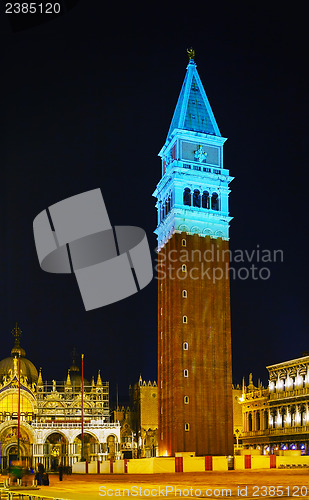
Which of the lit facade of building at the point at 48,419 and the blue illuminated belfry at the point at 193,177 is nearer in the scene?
the blue illuminated belfry at the point at 193,177

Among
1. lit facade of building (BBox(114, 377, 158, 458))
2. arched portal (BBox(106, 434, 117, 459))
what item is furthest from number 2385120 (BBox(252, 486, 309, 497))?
lit facade of building (BBox(114, 377, 158, 458))

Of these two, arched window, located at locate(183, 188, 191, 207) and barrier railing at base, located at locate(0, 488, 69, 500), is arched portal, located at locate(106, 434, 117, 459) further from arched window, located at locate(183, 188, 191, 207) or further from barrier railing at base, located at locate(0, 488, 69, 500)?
barrier railing at base, located at locate(0, 488, 69, 500)

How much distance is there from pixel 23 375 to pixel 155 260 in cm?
4334

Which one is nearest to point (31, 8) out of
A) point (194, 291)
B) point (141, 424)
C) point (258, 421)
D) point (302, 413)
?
point (194, 291)

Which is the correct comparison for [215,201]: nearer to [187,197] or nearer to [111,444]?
[187,197]

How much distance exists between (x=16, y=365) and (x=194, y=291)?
47723mm

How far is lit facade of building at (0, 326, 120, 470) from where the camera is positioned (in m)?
106

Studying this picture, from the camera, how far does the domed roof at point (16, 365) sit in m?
118

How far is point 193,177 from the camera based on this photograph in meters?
84.2

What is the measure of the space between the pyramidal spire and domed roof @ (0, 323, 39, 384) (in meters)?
52.7

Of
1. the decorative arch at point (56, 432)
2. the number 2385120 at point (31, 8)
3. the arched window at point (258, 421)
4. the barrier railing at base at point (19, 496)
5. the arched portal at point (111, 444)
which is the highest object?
the number 2385120 at point (31, 8)

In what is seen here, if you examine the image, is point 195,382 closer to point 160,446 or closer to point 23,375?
point 160,446

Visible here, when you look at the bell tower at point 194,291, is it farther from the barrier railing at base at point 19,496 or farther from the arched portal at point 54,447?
the barrier railing at base at point 19,496

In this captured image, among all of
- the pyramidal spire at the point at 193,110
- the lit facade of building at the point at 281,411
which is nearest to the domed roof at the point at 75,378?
the lit facade of building at the point at 281,411
